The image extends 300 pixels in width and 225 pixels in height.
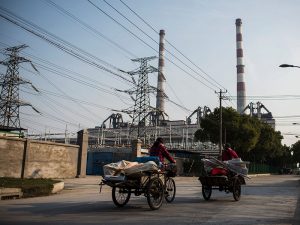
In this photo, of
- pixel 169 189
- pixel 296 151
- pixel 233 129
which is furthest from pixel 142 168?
pixel 296 151

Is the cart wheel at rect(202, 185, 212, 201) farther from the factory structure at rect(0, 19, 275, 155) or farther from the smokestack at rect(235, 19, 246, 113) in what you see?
the smokestack at rect(235, 19, 246, 113)

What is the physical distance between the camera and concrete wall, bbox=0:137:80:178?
72.3 ft

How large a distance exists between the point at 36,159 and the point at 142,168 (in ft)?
55.2

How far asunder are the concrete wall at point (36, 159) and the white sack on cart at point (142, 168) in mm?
14573

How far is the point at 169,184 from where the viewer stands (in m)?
11.1

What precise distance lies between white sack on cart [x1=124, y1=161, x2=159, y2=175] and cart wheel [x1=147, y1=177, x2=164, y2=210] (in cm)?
29

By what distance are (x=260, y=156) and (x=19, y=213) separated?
63407mm

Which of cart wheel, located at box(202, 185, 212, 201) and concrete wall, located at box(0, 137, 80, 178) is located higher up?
concrete wall, located at box(0, 137, 80, 178)

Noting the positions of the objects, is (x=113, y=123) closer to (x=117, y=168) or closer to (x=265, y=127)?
(x=265, y=127)

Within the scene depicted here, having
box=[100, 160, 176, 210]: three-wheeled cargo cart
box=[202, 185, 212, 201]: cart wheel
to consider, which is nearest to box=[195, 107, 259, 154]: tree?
box=[202, 185, 212, 201]: cart wheel

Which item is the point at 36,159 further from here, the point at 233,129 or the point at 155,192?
the point at 233,129

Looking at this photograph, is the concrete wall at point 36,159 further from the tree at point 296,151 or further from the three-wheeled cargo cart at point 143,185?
the tree at point 296,151

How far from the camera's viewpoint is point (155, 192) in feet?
32.0

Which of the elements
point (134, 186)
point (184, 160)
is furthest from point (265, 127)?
point (134, 186)
